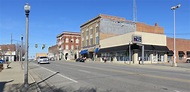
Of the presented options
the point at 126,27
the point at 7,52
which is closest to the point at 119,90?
the point at 126,27

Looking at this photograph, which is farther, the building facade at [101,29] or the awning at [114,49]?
the building facade at [101,29]

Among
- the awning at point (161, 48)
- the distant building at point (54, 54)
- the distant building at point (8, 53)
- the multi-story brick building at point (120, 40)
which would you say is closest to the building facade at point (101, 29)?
the multi-story brick building at point (120, 40)

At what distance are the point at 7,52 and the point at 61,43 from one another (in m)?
26.1

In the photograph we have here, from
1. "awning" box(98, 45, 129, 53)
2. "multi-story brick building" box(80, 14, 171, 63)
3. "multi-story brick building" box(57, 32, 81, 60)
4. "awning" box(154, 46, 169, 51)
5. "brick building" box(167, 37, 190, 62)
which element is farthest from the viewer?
"multi-story brick building" box(57, 32, 81, 60)

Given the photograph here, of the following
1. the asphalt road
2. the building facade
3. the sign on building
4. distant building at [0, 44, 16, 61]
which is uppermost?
Result: the building facade

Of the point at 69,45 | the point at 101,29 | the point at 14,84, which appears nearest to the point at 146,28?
the point at 101,29

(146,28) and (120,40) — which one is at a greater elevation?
(146,28)

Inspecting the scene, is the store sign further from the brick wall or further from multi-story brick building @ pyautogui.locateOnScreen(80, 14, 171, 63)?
the brick wall

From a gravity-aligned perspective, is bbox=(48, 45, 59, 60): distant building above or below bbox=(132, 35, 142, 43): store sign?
below

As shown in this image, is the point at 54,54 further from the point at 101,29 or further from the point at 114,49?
the point at 114,49

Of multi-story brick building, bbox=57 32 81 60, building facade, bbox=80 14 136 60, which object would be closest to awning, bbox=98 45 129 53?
building facade, bbox=80 14 136 60

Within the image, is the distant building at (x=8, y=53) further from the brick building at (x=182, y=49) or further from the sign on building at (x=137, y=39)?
the brick building at (x=182, y=49)

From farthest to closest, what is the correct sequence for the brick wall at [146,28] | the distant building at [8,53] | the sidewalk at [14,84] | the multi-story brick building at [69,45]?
the multi-story brick building at [69,45], the distant building at [8,53], the brick wall at [146,28], the sidewalk at [14,84]

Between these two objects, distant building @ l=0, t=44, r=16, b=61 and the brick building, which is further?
distant building @ l=0, t=44, r=16, b=61
